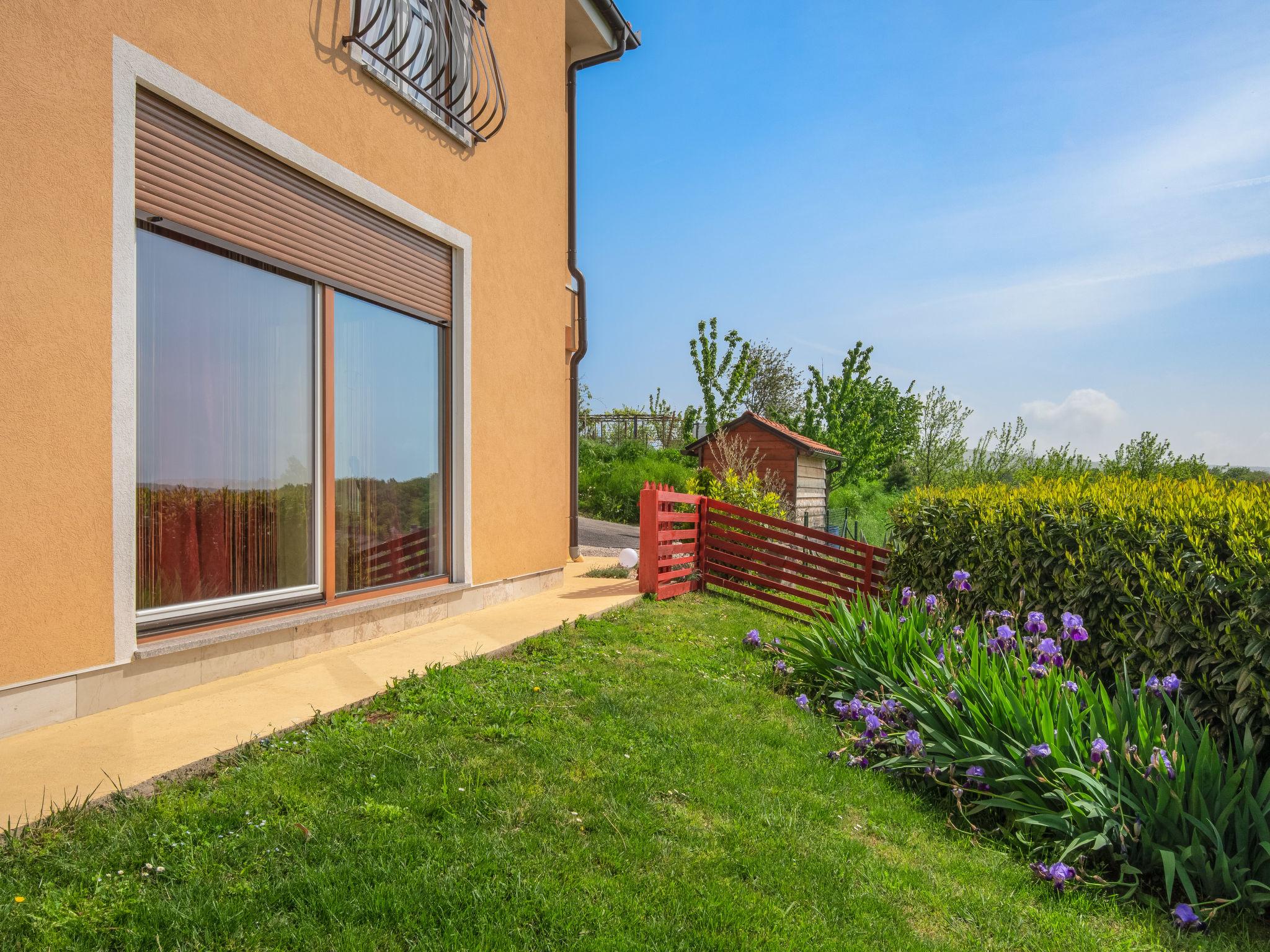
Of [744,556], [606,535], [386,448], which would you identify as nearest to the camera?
[386,448]

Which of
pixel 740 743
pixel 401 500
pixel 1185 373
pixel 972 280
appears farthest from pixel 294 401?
pixel 1185 373

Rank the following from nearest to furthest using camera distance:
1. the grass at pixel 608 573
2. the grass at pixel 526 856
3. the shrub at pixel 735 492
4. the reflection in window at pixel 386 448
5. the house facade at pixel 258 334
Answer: the grass at pixel 526 856, the house facade at pixel 258 334, the reflection in window at pixel 386 448, the grass at pixel 608 573, the shrub at pixel 735 492

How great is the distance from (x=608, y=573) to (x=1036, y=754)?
6.52 m

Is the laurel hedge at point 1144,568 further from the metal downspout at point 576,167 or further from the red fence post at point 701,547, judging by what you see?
the metal downspout at point 576,167

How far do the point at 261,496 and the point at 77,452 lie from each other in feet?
4.06

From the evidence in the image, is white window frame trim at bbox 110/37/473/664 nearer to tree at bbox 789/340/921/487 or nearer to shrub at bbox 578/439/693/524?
shrub at bbox 578/439/693/524

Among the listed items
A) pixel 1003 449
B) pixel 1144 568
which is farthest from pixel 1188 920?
pixel 1003 449

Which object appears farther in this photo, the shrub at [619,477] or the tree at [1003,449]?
the tree at [1003,449]

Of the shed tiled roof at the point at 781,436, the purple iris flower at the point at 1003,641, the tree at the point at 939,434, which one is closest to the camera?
the purple iris flower at the point at 1003,641

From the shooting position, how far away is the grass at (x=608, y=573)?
29.9 ft

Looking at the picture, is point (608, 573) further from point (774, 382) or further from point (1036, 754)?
point (774, 382)

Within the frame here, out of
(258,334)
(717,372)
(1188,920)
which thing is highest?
(717,372)

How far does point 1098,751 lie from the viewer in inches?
120

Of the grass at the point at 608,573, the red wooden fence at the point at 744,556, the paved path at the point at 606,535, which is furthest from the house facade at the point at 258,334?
the paved path at the point at 606,535
